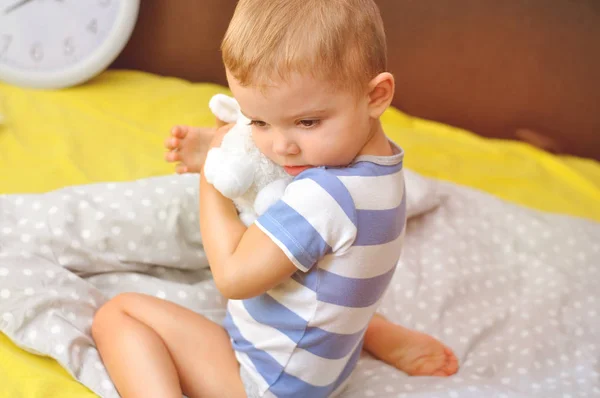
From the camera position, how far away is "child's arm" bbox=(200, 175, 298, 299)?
2.39 feet

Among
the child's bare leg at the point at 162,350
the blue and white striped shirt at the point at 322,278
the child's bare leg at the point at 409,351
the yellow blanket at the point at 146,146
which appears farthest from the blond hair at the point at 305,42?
the yellow blanket at the point at 146,146

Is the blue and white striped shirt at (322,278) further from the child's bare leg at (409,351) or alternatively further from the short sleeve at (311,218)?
the child's bare leg at (409,351)

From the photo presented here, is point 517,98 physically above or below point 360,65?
below

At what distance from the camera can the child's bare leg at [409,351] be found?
1.01 m

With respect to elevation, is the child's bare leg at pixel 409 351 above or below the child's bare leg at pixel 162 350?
below

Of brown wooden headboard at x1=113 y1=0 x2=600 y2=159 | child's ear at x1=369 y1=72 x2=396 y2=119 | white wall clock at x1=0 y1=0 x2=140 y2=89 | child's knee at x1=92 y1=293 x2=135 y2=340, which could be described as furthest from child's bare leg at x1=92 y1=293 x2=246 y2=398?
brown wooden headboard at x1=113 y1=0 x2=600 y2=159

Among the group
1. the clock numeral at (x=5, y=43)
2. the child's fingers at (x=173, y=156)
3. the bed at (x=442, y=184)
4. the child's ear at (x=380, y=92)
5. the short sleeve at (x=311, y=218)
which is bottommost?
the bed at (x=442, y=184)

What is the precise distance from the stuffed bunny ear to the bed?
28 cm

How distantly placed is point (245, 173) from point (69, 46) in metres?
0.95

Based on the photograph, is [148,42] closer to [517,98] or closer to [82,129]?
[82,129]

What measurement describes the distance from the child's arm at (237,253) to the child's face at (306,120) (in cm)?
10

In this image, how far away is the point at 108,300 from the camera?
0.97m

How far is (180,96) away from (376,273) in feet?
3.18

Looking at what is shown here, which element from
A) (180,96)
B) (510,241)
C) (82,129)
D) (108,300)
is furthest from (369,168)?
(180,96)
